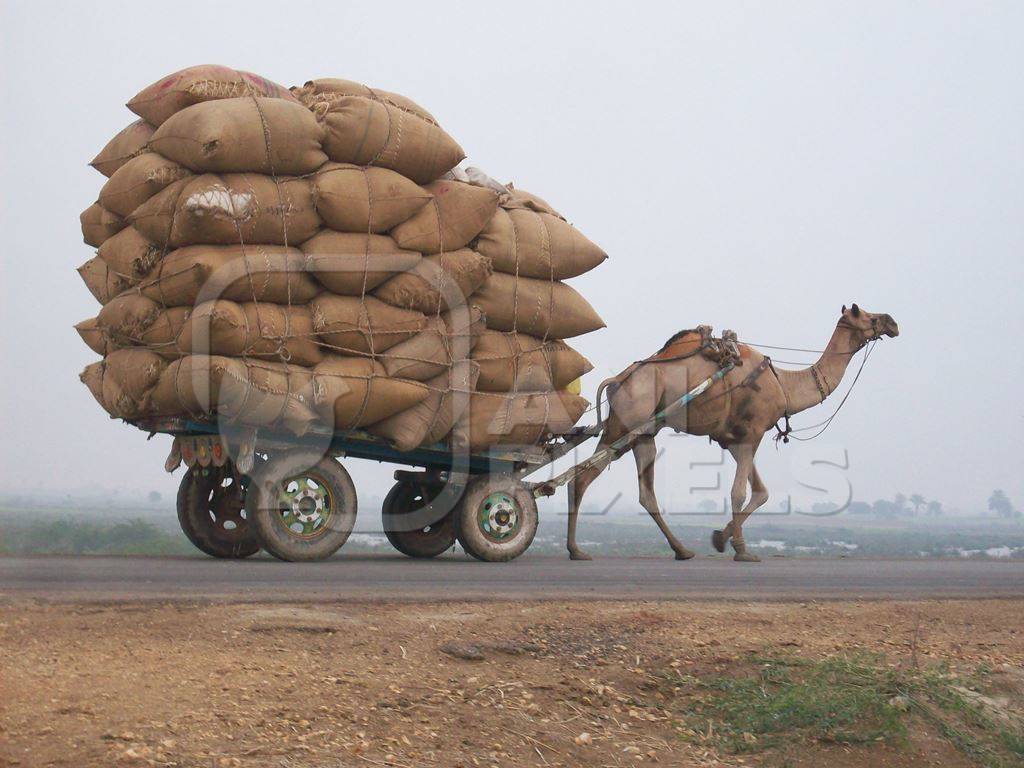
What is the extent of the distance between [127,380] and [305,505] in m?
2.20

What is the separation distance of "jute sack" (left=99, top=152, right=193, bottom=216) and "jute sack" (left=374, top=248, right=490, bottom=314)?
2.43 meters

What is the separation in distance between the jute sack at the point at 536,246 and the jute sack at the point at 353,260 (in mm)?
1209

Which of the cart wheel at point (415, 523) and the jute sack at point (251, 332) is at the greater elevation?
the jute sack at point (251, 332)

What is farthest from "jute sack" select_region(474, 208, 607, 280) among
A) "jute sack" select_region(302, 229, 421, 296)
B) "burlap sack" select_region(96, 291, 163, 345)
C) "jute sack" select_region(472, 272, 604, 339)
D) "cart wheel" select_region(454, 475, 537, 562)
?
"burlap sack" select_region(96, 291, 163, 345)

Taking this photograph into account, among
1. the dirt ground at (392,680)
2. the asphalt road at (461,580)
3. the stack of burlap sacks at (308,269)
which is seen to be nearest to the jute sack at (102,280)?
the stack of burlap sacks at (308,269)

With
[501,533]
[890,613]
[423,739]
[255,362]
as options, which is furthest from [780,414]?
[423,739]

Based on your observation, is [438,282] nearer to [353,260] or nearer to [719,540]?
[353,260]

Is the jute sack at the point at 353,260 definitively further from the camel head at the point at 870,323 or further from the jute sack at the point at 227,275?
the camel head at the point at 870,323

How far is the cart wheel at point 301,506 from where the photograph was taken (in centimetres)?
1267

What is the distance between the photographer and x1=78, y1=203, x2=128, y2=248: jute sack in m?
13.0

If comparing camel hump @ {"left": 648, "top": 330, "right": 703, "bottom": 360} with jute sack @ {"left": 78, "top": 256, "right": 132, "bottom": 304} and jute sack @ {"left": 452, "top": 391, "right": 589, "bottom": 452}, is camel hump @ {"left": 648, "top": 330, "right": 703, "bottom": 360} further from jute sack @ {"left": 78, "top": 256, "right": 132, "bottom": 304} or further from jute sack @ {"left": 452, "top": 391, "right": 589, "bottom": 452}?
jute sack @ {"left": 78, "top": 256, "right": 132, "bottom": 304}

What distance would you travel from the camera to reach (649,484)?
16.4 m

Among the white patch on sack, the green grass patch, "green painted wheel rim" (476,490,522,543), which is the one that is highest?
the white patch on sack

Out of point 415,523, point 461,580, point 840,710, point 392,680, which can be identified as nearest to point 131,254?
point 461,580
